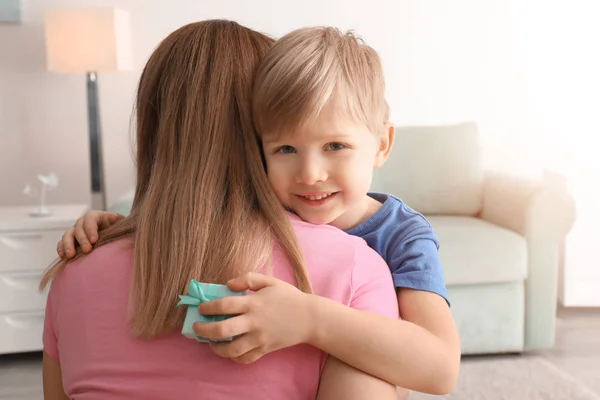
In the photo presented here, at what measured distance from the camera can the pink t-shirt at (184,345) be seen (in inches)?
30.0

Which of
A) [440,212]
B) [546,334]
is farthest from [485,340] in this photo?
[440,212]

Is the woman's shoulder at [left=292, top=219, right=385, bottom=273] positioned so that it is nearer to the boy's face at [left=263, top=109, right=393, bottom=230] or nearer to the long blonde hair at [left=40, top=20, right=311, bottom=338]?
the long blonde hair at [left=40, top=20, right=311, bottom=338]

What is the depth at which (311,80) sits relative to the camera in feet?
3.06

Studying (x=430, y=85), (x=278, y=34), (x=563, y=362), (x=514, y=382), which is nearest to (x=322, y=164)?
(x=514, y=382)

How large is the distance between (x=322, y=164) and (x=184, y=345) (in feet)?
1.08

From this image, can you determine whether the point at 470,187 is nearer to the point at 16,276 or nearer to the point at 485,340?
the point at 485,340

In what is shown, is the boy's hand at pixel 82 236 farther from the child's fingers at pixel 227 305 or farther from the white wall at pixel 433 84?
→ the white wall at pixel 433 84

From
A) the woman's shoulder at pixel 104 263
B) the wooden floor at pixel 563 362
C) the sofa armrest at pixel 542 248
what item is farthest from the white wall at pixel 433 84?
the woman's shoulder at pixel 104 263

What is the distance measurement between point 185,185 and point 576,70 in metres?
3.82

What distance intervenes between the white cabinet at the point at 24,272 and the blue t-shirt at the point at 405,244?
2.10m

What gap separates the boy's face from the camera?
3.18ft

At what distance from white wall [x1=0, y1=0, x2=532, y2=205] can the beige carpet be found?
5.10 ft

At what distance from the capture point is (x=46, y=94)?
3990mm

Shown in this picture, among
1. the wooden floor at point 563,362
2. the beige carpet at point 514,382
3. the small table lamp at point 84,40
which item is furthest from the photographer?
the small table lamp at point 84,40
